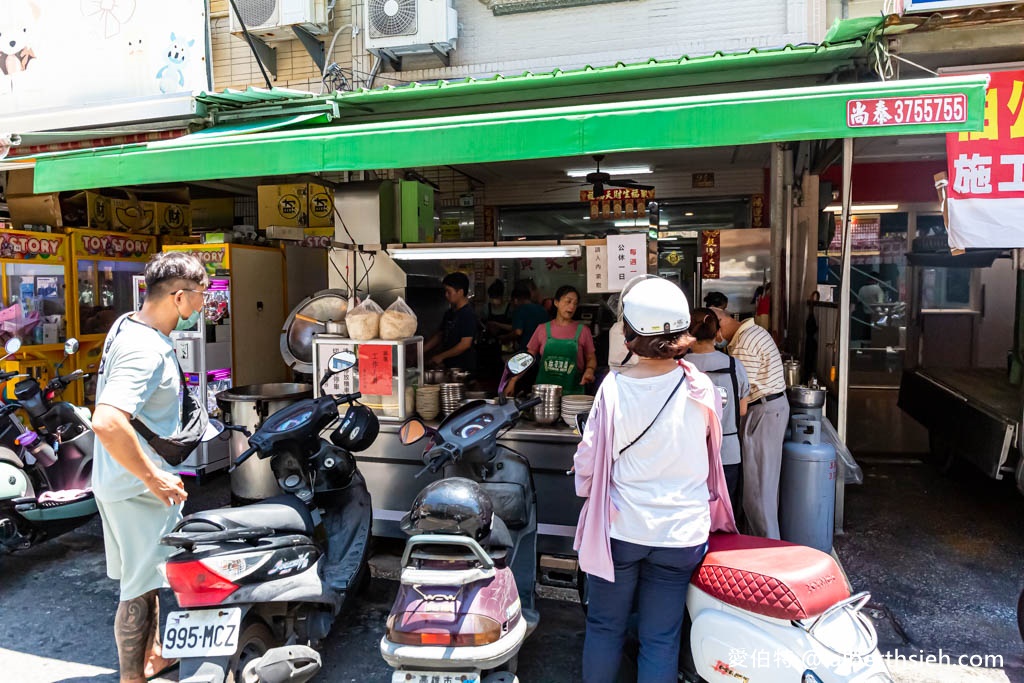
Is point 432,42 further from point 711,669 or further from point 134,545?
point 711,669

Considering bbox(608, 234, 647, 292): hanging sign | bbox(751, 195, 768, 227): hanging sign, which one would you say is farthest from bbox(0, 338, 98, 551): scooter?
bbox(751, 195, 768, 227): hanging sign

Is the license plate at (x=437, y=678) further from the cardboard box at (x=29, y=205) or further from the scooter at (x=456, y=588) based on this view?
the cardboard box at (x=29, y=205)

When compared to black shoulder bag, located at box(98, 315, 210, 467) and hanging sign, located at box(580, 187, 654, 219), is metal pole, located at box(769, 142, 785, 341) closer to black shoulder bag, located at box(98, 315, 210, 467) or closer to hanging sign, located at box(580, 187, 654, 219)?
hanging sign, located at box(580, 187, 654, 219)

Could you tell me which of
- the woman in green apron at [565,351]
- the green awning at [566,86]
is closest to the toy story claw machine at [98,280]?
the green awning at [566,86]

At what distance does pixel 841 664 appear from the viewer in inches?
90.7

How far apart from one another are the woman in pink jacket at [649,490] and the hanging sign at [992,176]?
2.73 metres

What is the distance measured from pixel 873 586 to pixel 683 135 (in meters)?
3.13

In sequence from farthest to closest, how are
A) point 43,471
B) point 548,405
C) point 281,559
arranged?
point 43,471 → point 548,405 → point 281,559

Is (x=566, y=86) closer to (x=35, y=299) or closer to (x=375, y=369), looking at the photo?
(x=375, y=369)

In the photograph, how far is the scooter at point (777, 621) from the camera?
233cm

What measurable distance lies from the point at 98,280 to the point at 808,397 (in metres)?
7.35

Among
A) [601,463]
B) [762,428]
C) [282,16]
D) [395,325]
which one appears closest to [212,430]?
[395,325]

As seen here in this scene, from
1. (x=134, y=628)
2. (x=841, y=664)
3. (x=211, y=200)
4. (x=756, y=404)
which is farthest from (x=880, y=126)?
(x=211, y=200)

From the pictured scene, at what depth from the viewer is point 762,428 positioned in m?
4.61
